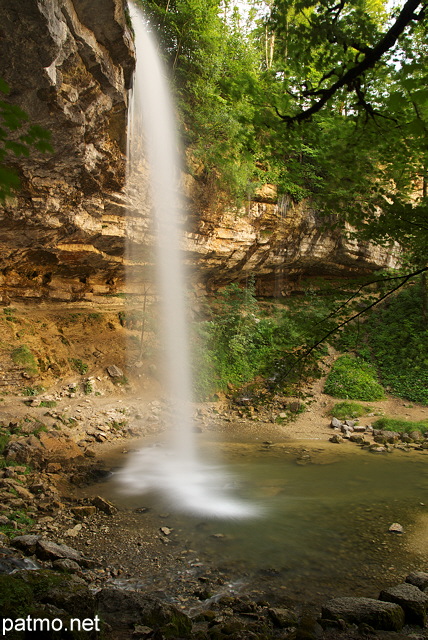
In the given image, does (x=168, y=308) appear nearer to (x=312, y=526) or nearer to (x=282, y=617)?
(x=312, y=526)

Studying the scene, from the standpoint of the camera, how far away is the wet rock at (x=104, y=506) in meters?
6.48

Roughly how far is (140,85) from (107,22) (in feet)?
15.6

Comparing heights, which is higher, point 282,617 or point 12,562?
point 282,617

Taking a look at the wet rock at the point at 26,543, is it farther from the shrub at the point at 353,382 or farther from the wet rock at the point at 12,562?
the shrub at the point at 353,382

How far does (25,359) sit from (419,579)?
1239 cm

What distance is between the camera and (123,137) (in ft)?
40.7

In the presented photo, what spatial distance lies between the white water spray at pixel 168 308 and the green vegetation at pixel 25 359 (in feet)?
15.9

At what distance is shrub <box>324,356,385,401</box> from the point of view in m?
16.2

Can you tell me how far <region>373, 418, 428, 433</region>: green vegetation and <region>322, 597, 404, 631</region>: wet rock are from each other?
394 inches

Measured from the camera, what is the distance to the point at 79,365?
14570mm

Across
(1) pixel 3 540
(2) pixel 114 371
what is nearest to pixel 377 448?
(2) pixel 114 371

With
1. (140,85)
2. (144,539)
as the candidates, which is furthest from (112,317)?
(144,539)

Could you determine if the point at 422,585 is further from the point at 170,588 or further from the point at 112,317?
the point at 112,317

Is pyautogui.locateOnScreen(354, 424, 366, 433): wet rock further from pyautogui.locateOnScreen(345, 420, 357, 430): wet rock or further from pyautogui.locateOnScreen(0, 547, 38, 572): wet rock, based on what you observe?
pyautogui.locateOnScreen(0, 547, 38, 572): wet rock
